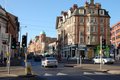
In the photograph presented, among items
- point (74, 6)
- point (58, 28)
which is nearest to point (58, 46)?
point (58, 28)

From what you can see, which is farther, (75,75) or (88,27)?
(88,27)

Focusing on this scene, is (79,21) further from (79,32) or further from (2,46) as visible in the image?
(2,46)

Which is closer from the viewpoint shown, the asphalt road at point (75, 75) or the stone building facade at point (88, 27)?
the asphalt road at point (75, 75)

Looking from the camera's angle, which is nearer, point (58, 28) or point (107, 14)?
point (107, 14)

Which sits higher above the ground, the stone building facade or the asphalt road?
the stone building facade

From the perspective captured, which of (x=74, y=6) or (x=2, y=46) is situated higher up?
(x=74, y=6)

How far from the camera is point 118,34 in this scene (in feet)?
584

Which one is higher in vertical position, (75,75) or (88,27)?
(88,27)

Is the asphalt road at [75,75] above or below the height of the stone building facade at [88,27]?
below

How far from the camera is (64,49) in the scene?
132750 millimetres

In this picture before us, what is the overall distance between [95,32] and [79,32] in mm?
5111

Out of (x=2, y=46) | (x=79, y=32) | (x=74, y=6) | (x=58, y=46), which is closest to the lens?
(x=2, y=46)

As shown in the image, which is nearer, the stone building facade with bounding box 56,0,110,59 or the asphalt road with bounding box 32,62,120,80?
the asphalt road with bounding box 32,62,120,80

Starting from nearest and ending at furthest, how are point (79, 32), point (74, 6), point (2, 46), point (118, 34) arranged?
point (2, 46)
point (79, 32)
point (74, 6)
point (118, 34)
